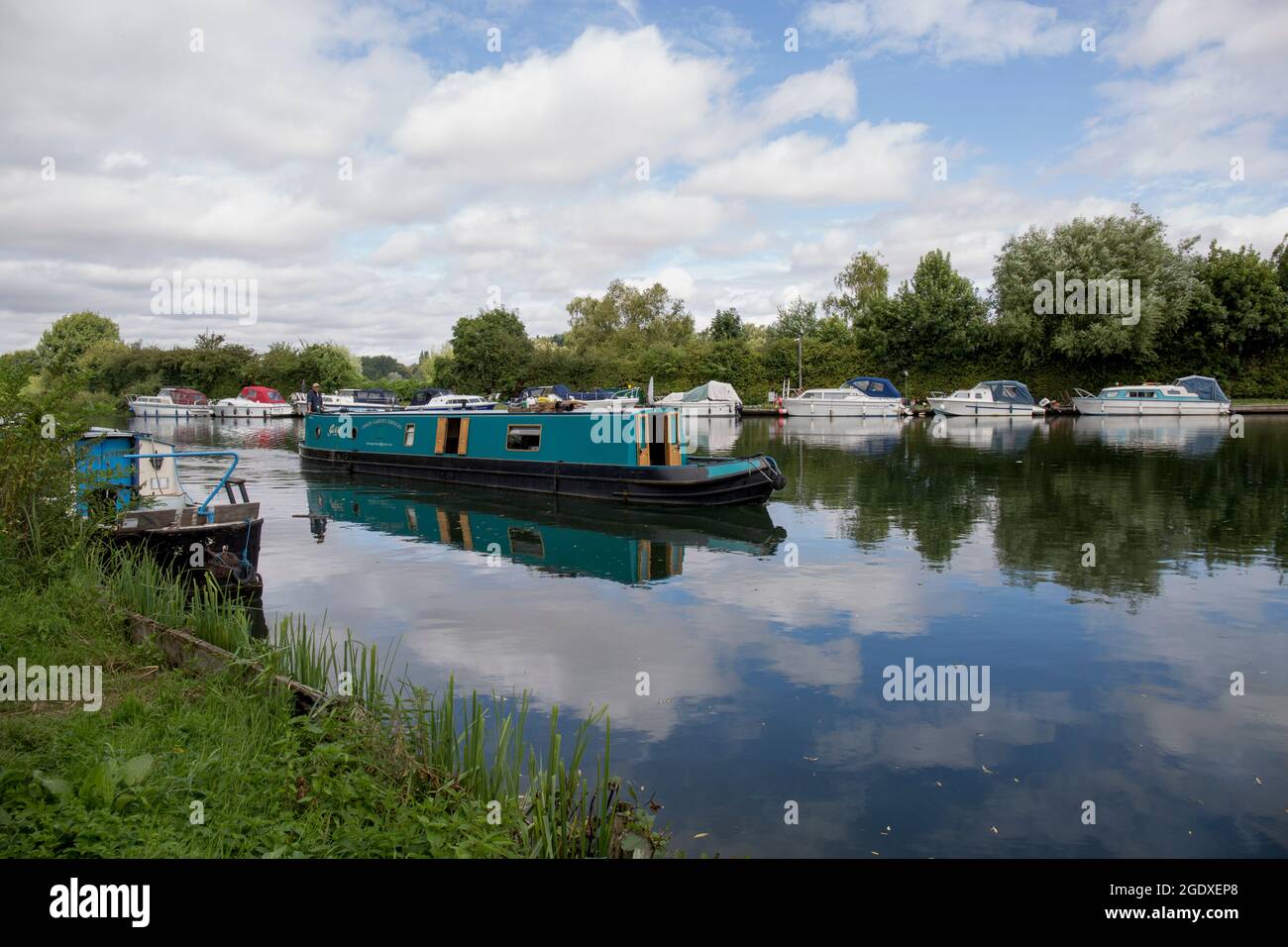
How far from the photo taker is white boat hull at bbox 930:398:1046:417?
40906 millimetres

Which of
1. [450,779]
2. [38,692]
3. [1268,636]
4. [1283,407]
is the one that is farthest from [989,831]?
[1283,407]

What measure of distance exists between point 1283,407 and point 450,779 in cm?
4599

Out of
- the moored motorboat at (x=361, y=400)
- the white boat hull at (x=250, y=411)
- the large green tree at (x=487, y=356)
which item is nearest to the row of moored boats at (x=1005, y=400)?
the large green tree at (x=487, y=356)

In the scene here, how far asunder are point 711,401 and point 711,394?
0.45m

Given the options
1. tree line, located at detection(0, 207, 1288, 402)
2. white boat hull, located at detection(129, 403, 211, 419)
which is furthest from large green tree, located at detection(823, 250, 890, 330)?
white boat hull, located at detection(129, 403, 211, 419)

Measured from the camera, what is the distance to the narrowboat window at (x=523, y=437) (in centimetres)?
1816

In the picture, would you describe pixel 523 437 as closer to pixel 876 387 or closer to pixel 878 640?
pixel 878 640

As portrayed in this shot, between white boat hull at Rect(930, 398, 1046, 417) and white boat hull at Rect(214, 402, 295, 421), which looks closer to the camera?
white boat hull at Rect(930, 398, 1046, 417)

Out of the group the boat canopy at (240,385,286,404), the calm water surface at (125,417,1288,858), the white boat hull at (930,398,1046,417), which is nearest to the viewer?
the calm water surface at (125,417,1288,858)

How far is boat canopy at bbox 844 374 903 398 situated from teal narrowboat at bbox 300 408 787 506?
2823 centimetres

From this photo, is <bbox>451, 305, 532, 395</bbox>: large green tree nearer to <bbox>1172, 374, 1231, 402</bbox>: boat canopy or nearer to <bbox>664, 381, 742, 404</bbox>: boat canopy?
<bbox>664, 381, 742, 404</bbox>: boat canopy

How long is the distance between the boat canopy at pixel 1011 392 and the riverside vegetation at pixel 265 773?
40.2m

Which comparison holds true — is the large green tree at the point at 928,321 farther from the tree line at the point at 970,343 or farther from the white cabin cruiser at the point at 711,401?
the white cabin cruiser at the point at 711,401
